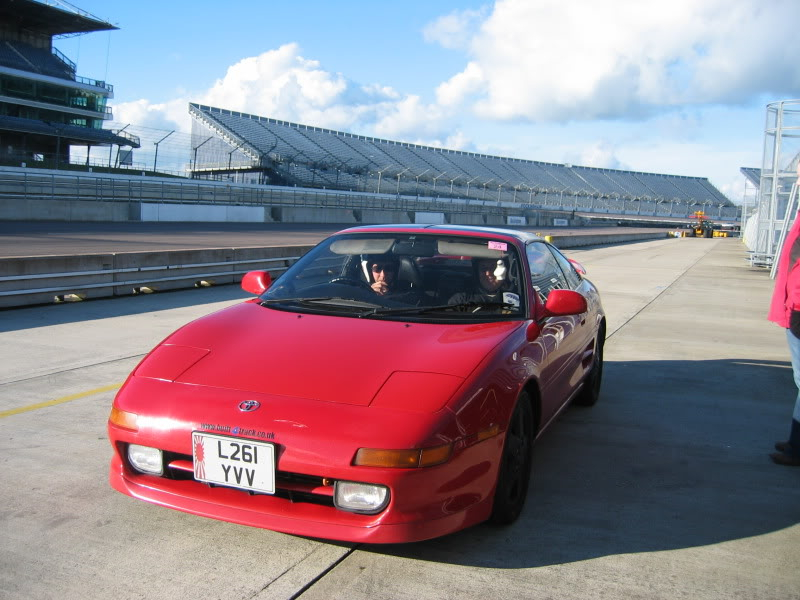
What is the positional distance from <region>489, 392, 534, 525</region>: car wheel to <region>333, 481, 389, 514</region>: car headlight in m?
0.65

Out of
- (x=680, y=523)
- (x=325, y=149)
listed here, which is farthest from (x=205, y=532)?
(x=325, y=149)

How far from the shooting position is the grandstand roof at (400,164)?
218 ft

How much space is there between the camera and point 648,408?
6.04 m

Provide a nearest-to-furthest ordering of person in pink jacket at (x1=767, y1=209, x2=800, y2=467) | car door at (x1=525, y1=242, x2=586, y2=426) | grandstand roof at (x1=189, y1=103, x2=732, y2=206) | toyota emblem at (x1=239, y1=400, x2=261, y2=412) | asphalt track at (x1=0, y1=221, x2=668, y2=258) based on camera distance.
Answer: toyota emblem at (x1=239, y1=400, x2=261, y2=412), car door at (x1=525, y1=242, x2=586, y2=426), person in pink jacket at (x1=767, y1=209, x2=800, y2=467), asphalt track at (x1=0, y1=221, x2=668, y2=258), grandstand roof at (x1=189, y1=103, x2=732, y2=206)

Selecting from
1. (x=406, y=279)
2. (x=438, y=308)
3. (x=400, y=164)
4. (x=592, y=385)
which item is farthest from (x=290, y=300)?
(x=400, y=164)

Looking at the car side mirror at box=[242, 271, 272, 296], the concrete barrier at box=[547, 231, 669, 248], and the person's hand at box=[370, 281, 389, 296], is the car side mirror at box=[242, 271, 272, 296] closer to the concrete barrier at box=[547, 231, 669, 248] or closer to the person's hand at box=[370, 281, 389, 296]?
the person's hand at box=[370, 281, 389, 296]

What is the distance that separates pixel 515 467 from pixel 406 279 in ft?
4.30

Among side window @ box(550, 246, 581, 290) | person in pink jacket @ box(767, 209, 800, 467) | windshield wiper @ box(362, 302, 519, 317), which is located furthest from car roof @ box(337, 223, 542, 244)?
person in pink jacket @ box(767, 209, 800, 467)

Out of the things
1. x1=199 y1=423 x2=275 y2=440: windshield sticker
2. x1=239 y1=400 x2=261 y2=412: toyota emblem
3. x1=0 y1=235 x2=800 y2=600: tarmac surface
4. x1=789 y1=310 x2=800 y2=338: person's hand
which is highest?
x1=789 y1=310 x2=800 y2=338: person's hand

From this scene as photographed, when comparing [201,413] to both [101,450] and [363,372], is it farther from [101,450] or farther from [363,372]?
[101,450]

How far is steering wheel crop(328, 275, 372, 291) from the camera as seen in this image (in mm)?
4402

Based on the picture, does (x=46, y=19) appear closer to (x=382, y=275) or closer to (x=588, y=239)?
(x=588, y=239)

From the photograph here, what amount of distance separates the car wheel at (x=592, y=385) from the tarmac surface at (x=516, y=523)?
107mm

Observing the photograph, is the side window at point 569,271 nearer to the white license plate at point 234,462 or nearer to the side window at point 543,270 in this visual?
the side window at point 543,270
